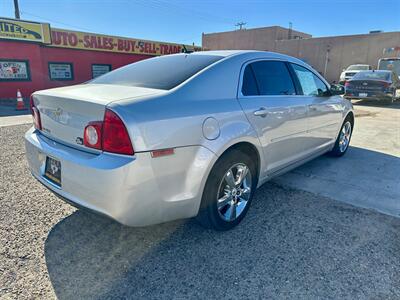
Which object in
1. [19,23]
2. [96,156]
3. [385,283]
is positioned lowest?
[385,283]

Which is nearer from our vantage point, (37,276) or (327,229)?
(37,276)

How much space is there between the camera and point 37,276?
2168mm

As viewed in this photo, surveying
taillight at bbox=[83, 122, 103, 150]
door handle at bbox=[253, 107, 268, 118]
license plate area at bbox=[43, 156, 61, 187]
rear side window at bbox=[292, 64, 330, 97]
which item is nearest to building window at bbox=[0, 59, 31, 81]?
license plate area at bbox=[43, 156, 61, 187]

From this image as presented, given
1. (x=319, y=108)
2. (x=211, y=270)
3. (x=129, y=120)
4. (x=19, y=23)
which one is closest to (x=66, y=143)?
(x=129, y=120)

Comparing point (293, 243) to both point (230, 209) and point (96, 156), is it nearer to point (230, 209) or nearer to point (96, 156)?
point (230, 209)

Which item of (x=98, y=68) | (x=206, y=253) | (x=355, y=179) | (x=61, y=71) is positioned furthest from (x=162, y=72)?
(x=98, y=68)

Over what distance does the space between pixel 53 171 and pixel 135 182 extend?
859 mm

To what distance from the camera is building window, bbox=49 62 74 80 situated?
52.1 ft

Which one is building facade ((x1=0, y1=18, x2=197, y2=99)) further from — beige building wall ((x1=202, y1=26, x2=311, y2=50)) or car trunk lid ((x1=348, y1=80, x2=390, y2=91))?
beige building wall ((x1=202, y1=26, x2=311, y2=50))

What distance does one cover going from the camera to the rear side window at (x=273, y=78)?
3.09m

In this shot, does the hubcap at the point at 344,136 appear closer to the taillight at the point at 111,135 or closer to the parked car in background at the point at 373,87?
the taillight at the point at 111,135

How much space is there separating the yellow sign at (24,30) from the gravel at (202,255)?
44.3ft

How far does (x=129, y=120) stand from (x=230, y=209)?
1389 mm

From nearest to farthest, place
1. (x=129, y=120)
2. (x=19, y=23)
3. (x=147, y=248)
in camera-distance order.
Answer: (x=129, y=120), (x=147, y=248), (x=19, y=23)
